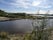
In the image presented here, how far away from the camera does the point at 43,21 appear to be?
866 cm

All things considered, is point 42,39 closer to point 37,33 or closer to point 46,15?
point 37,33

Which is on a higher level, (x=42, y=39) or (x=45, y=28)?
(x=45, y=28)

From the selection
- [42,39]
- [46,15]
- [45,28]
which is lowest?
[42,39]

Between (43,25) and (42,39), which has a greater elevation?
(43,25)

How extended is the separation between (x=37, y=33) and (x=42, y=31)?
29cm

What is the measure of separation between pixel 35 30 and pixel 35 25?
28cm

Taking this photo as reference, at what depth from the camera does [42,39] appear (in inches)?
338

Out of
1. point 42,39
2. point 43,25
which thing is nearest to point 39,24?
point 43,25

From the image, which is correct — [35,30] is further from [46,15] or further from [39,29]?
[46,15]

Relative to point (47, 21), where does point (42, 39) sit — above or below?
below

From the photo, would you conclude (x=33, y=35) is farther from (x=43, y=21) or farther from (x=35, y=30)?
(x=43, y=21)

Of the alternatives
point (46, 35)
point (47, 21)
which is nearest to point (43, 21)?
point (47, 21)

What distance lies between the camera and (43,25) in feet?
28.6

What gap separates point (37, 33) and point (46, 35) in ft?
1.62
